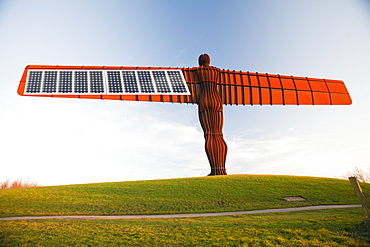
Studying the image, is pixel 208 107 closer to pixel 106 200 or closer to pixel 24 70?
pixel 106 200

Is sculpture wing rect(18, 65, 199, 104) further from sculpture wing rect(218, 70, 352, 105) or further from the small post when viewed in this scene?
the small post

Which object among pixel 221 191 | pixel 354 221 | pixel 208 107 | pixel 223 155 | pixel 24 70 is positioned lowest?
pixel 354 221

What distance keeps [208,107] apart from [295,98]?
11.7 m

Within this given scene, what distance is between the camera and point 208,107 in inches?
1129

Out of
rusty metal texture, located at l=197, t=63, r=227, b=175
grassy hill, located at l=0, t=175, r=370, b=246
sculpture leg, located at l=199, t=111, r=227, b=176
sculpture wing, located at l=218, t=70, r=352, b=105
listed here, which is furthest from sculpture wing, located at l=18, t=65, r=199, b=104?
grassy hill, located at l=0, t=175, r=370, b=246

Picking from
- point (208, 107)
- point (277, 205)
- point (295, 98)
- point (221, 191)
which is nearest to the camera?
point (277, 205)

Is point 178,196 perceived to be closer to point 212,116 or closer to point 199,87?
point 212,116

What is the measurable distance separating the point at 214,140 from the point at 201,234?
1662 cm

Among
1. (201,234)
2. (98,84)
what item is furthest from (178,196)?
(98,84)

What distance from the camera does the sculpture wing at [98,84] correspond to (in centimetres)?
2458

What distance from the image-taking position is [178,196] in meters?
21.8

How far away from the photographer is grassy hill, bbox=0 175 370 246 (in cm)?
1101

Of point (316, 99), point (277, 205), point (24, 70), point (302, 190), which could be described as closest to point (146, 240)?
point (277, 205)

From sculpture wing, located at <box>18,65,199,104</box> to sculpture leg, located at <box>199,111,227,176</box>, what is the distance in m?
3.21
